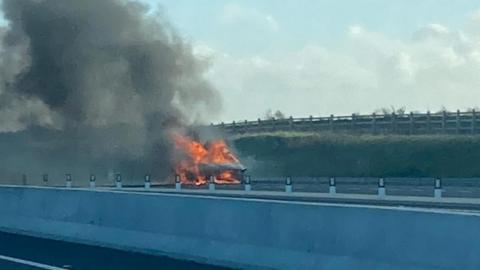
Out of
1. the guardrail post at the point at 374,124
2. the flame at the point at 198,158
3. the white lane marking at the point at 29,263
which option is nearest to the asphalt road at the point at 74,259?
the white lane marking at the point at 29,263

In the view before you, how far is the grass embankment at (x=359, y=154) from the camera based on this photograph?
60.2 meters

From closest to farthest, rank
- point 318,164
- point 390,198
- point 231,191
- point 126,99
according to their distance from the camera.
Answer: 1. point 390,198
2. point 231,191
3. point 126,99
4. point 318,164

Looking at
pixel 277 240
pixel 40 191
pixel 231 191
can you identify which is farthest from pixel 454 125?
pixel 277 240

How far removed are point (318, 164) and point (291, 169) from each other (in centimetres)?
156

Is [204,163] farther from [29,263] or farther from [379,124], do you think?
[29,263]

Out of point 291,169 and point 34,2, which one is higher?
point 34,2

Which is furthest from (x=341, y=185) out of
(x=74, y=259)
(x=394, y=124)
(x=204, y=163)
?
(x=74, y=259)

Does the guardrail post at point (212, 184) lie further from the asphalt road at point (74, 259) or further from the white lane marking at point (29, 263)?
the white lane marking at point (29, 263)

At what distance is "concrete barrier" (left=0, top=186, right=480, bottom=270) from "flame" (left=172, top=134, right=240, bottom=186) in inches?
1117

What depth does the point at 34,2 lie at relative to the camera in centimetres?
5997

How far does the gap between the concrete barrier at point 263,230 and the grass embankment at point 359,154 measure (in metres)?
37.9

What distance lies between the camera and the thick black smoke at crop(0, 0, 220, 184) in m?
57.8

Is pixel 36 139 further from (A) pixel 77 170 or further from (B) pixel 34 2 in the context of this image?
(B) pixel 34 2

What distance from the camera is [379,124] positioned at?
220 ft
